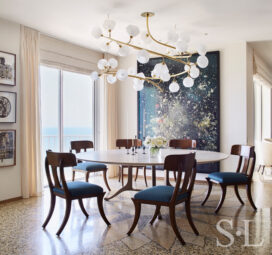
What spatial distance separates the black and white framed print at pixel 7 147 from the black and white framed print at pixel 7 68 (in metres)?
0.71

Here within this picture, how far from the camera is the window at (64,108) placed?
5.42 meters

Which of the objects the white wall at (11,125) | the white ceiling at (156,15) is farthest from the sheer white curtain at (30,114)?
the white ceiling at (156,15)

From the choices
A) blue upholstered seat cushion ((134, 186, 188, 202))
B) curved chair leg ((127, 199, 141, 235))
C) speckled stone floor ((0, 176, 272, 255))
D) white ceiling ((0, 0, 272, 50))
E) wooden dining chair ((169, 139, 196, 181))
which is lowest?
speckled stone floor ((0, 176, 272, 255))

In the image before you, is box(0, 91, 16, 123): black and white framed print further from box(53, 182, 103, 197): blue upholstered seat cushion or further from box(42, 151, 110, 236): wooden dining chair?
Result: box(53, 182, 103, 197): blue upholstered seat cushion

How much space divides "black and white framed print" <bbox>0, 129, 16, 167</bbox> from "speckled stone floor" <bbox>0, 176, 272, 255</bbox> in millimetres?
600

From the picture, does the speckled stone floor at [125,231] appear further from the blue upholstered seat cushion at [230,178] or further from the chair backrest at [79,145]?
the chair backrest at [79,145]

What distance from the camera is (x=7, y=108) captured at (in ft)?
13.8

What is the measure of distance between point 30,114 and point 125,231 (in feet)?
8.22

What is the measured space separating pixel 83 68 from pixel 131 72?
1629mm

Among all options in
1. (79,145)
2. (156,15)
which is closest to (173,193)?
(79,145)

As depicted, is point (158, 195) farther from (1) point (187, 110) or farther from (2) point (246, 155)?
(1) point (187, 110)

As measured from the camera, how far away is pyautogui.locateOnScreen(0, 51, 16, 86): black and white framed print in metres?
4.18

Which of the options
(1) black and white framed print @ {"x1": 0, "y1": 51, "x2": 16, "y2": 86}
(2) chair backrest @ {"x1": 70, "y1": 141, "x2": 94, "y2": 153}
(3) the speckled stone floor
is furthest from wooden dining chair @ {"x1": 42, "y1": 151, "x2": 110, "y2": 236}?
(1) black and white framed print @ {"x1": 0, "y1": 51, "x2": 16, "y2": 86}

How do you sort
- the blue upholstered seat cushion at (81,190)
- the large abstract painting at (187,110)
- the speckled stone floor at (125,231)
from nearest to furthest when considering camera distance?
the speckled stone floor at (125,231) → the blue upholstered seat cushion at (81,190) → the large abstract painting at (187,110)
